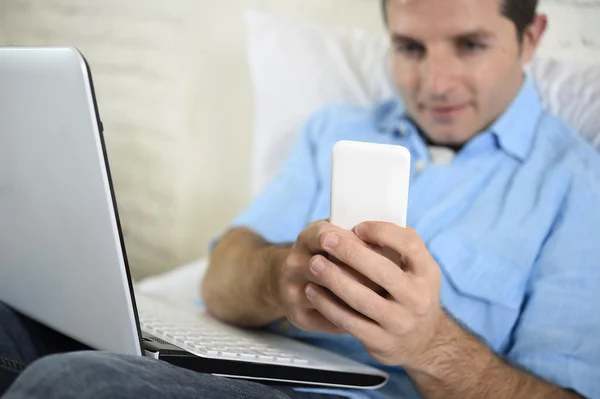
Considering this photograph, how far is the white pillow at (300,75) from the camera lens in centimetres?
119

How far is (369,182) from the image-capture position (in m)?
0.56

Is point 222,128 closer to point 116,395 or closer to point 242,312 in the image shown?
point 242,312

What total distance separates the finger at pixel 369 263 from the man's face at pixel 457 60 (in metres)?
0.44

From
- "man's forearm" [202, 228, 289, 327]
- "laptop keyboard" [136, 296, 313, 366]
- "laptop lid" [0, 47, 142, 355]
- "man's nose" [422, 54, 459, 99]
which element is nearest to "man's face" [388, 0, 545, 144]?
"man's nose" [422, 54, 459, 99]

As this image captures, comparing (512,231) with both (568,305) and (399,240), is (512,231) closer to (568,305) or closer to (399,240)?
(568,305)

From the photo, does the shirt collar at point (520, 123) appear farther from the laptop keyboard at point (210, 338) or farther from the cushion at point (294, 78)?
the laptop keyboard at point (210, 338)

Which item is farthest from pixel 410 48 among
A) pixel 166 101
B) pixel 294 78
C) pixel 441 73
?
pixel 166 101

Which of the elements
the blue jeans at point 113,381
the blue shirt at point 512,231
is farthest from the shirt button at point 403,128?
the blue jeans at point 113,381

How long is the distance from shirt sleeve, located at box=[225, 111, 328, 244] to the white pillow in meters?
0.10

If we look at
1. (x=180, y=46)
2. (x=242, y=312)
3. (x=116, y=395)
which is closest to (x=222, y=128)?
(x=180, y=46)

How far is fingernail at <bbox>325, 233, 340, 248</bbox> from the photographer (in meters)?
0.56

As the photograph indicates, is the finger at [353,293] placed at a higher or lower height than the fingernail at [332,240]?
lower

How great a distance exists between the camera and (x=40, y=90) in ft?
1.76

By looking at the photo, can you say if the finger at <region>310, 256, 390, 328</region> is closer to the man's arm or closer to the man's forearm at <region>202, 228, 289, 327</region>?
the man's arm
